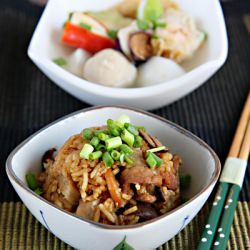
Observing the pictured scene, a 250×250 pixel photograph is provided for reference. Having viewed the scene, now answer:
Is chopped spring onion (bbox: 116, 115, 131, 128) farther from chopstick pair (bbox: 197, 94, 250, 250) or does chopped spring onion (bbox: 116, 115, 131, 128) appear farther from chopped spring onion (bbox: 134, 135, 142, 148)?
chopstick pair (bbox: 197, 94, 250, 250)

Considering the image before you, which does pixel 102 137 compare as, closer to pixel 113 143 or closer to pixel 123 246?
pixel 113 143

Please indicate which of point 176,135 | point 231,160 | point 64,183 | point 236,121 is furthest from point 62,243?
point 236,121

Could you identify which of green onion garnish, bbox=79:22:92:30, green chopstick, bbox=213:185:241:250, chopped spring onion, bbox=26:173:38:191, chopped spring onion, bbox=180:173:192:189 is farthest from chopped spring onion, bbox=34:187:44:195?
green onion garnish, bbox=79:22:92:30

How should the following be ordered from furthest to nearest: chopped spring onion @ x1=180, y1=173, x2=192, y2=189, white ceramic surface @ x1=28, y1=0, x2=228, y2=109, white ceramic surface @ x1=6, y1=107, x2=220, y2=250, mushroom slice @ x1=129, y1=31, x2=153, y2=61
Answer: mushroom slice @ x1=129, y1=31, x2=153, y2=61, white ceramic surface @ x1=28, y1=0, x2=228, y2=109, chopped spring onion @ x1=180, y1=173, x2=192, y2=189, white ceramic surface @ x1=6, y1=107, x2=220, y2=250

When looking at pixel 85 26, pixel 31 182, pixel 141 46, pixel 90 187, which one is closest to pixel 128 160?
pixel 90 187

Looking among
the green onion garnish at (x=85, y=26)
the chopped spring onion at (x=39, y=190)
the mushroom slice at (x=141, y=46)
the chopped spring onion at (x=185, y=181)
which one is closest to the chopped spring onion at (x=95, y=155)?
the chopped spring onion at (x=39, y=190)

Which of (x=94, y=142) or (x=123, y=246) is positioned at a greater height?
(x=94, y=142)
